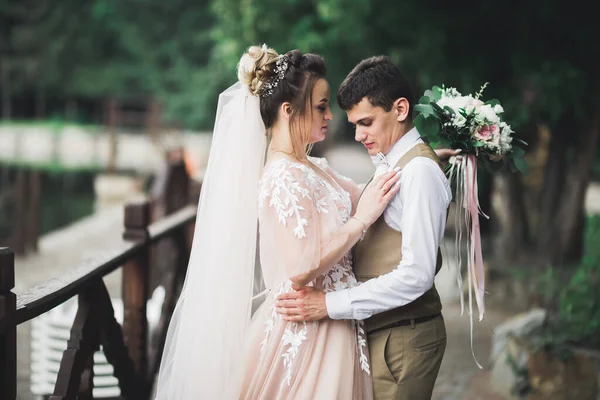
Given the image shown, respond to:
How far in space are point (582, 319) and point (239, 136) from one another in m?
3.33

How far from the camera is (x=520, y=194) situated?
974 centimetres

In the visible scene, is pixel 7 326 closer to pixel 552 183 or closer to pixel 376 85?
pixel 376 85

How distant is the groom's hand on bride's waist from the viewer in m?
2.66

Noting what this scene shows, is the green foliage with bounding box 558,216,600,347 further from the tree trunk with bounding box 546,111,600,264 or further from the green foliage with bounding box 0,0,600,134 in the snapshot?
the tree trunk with bounding box 546,111,600,264

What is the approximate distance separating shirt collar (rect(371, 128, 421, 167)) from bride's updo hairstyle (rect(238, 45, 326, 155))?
32cm

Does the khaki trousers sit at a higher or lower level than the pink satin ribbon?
lower

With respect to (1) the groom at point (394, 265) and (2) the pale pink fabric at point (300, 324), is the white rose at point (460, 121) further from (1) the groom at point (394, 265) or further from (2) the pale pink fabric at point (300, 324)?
(2) the pale pink fabric at point (300, 324)

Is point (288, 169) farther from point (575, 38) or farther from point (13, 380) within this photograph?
point (575, 38)

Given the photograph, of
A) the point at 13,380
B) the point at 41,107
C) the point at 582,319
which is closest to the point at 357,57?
the point at 582,319

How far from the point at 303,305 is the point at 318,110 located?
74 cm

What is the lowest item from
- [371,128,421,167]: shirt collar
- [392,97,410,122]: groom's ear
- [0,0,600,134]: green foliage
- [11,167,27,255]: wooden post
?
[11,167,27,255]: wooden post

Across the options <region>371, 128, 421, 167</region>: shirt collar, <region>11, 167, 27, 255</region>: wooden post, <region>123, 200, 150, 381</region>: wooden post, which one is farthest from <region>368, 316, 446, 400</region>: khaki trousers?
<region>11, 167, 27, 255</region>: wooden post

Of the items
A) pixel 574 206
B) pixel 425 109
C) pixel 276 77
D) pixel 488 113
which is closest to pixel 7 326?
pixel 276 77

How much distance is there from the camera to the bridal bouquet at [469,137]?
276 centimetres
